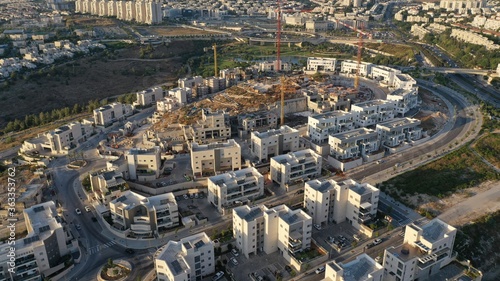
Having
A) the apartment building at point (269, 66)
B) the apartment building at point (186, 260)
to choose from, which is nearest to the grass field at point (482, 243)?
the apartment building at point (186, 260)

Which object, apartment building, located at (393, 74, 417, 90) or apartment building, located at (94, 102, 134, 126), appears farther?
apartment building, located at (393, 74, 417, 90)

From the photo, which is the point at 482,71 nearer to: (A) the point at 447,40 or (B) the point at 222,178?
(A) the point at 447,40

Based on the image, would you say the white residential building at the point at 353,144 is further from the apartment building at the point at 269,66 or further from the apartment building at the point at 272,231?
the apartment building at the point at 269,66

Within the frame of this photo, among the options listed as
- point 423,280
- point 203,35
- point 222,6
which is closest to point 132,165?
point 423,280

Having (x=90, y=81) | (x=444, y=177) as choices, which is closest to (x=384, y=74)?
(x=444, y=177)

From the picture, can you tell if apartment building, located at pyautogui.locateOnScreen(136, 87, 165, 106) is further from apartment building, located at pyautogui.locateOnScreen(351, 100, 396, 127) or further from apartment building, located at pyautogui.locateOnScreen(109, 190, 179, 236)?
apartment building, located at pyautogui.locateOnScreen(109, 190, 179, 236)

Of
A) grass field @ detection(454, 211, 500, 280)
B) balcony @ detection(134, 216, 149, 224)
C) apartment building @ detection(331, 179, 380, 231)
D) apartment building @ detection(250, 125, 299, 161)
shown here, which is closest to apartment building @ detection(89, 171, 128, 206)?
balcony @ detection(134, 216, 149, 224)

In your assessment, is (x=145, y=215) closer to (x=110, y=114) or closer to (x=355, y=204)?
(x=355, y=204)
